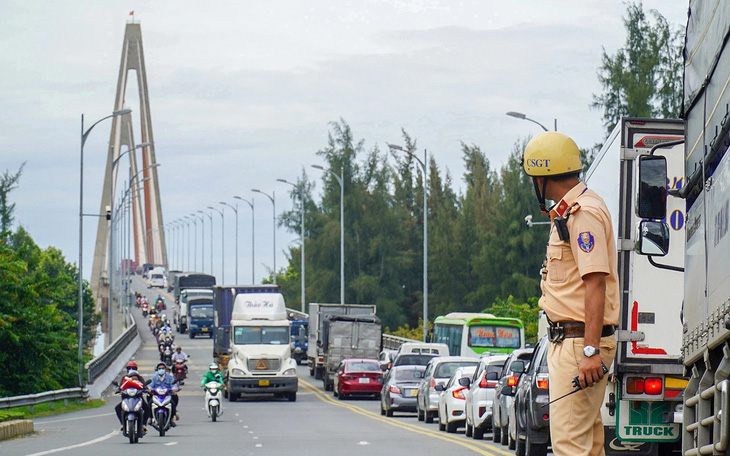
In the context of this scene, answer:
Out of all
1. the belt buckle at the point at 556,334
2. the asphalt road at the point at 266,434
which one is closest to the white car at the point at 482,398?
the asphalt road at the point at 266,434

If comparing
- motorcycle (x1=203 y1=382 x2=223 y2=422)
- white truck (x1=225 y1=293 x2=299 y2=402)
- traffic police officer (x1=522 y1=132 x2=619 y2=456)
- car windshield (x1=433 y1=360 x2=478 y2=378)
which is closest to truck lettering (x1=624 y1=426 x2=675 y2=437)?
traffic police officer (x1=522 y1=132 x2=619 y2=456)

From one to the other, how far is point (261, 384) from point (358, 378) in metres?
3.51

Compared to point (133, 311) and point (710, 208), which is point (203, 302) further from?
point (710, 208)

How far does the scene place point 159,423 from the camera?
2717 cm

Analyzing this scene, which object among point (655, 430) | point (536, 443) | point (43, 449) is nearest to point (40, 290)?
point (43, 449)

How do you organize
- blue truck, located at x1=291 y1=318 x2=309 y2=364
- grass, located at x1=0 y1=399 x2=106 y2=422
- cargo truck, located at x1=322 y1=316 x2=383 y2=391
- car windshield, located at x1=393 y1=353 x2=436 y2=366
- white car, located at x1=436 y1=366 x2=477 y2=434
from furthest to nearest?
blue truck, located at x1=291 y1=318 x2=309 y2=364 → cargo truck, located at x1=322 y1=316 x2=383 y2=391 → car windshield, located at x1=393 y1=353 x2=436 y2=366 → grass, located at x1=0 y1=399 x2=106 y2=422 → white car, located at x1=436 y1=366 x2=477 y2=434

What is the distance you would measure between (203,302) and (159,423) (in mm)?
65816

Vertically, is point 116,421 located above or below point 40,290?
below

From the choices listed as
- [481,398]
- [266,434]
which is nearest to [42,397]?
[266,434]

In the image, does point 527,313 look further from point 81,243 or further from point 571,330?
point 571,330

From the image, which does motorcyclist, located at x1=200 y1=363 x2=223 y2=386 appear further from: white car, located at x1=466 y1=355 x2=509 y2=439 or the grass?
white car, located at x1=466 y1=355 x2=509 y2=439

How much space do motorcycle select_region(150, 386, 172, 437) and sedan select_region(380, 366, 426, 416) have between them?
890 cm

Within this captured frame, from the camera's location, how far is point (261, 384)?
4497 cm

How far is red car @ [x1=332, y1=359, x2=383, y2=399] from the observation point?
46469mm
